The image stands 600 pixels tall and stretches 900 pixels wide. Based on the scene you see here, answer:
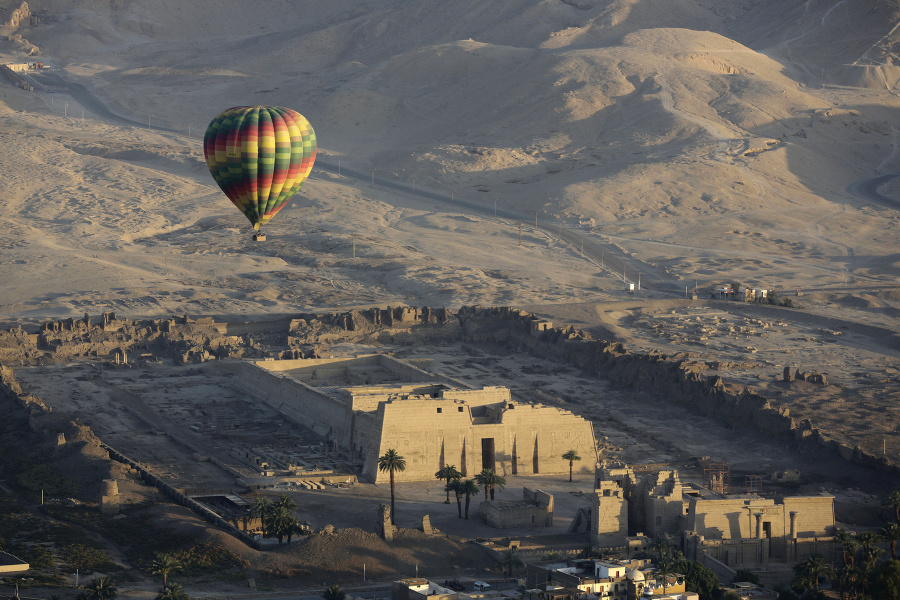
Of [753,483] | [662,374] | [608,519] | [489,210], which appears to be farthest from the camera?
[489,210]

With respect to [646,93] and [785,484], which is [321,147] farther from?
[785,484]

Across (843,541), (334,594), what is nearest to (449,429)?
(334,594)

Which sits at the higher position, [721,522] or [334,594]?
[721,522]

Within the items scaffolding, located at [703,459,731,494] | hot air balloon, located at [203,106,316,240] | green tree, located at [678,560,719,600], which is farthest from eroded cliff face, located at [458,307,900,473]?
hot air balloon, located at [203,106,316,240]

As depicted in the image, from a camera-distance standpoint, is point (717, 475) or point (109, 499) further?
point (717, 475)

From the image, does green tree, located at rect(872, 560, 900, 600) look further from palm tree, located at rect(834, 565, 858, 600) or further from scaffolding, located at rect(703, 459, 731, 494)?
scaffolding, located at rect(703, 459, 731, 494)

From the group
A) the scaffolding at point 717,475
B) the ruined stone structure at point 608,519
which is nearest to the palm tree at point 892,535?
the scaffolding at point 717,475

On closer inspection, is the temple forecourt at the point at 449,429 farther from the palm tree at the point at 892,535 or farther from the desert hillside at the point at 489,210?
the desert hillside at the point at 489,210

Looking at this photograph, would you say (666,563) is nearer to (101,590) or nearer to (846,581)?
(846,581)

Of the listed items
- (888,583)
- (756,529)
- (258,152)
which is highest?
(258,152)
